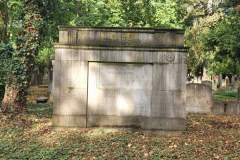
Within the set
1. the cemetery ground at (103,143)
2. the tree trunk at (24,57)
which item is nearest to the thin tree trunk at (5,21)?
the tree trunk at (24,57)

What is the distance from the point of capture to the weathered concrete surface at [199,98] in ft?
49.3

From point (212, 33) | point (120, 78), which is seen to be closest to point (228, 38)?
point (212, 33)

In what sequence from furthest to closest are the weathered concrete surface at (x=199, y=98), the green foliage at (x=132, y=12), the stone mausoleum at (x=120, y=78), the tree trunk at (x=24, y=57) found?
the green foliage at (x=132, y=12) < the weathered concrete surface at (x=199, y=98) < the tree trunk at (x=24, y=57) < the stone mausoleum at (x=120, y=78)

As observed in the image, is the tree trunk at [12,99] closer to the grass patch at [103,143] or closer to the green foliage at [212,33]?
the grass patch at [103,143]

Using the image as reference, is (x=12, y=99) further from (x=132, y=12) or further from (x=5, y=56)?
(x=132, y=12)

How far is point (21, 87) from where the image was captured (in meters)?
10.9

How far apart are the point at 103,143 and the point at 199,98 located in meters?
7.75

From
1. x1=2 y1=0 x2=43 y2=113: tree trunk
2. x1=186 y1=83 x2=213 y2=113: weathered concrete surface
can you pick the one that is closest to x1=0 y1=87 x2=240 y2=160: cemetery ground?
x1=2 y1=0 x2=43 y2=113: tree trunk

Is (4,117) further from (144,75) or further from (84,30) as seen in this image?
(144,75)

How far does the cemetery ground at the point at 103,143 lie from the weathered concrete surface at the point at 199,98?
4721 mm

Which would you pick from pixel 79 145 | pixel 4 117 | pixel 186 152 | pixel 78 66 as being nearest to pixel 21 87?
pixel 4 117

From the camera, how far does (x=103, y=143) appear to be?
8445 millimetres

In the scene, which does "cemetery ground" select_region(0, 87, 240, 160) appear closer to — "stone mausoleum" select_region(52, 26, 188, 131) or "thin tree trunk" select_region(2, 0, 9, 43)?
"stone mausoleum" select_region(52, 26, 188, 131)

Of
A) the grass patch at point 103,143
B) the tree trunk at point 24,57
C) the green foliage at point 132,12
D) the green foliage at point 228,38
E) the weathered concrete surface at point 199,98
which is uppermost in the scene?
the green foliage at point 132,12
